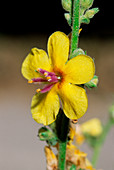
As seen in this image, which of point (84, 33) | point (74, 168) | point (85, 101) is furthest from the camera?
point (84, 33)

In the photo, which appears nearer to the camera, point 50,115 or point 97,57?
point 50,115

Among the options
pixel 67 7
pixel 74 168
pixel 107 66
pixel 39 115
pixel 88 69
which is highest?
pixel 67 7

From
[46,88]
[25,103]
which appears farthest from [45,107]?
[25,103]

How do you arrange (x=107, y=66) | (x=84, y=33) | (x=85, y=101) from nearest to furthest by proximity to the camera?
(x=85, y=101) → (x=107, y=66) → (x=84, y=33)

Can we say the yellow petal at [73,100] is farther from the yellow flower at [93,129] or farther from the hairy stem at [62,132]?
the yellow flower at [93,129]

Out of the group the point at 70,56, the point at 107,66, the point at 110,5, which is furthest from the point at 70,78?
the point at 110,5

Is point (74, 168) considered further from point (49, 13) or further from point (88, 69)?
point (49, 13)

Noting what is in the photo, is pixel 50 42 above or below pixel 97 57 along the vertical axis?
above

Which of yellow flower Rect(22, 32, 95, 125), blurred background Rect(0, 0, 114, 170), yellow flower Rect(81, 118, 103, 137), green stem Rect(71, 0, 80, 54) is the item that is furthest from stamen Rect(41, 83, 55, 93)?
blurred background Rect(0, 0, 114, 170)

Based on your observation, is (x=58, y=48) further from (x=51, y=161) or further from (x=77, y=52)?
(x=51, y=161)
